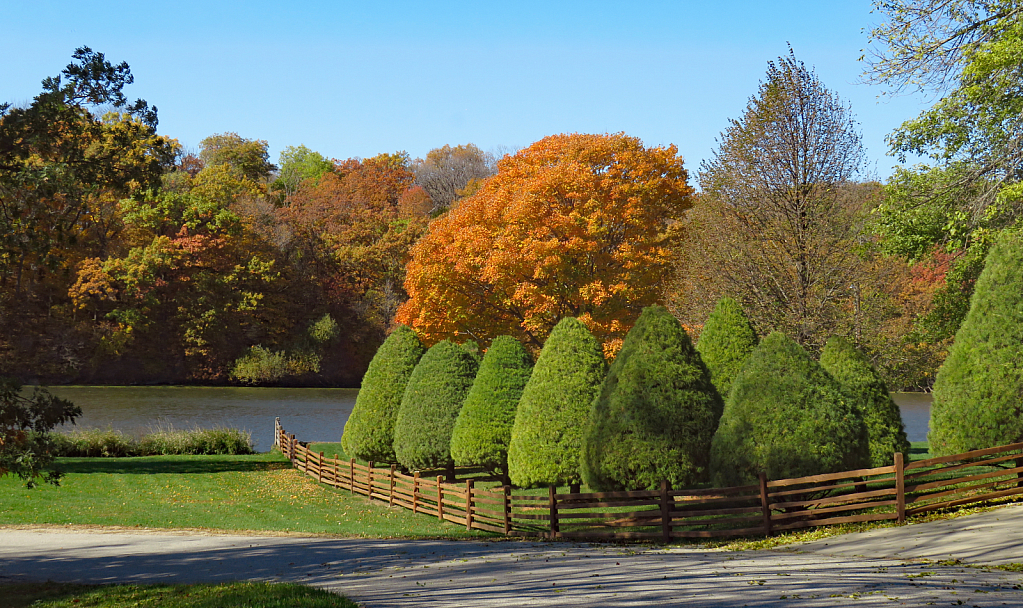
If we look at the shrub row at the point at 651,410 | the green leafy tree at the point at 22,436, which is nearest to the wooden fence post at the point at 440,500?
the shrub row at the point at 651,410

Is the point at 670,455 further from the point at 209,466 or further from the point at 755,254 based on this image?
the point at 209,466

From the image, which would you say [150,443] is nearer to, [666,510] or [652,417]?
[652,417]

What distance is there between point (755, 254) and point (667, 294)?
246 inches

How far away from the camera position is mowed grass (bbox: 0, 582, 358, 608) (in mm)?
8781

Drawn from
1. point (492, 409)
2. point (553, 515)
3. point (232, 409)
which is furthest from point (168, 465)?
point (553, 515)

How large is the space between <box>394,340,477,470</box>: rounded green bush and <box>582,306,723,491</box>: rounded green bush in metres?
6.17

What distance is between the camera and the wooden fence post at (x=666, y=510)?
49.3 feet

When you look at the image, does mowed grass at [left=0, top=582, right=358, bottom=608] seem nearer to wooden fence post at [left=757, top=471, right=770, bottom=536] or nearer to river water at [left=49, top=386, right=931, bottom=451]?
wooden fence post at [left=757, top=471, right=770, bottom=536]

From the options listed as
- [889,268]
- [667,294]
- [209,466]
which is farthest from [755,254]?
[209,466]

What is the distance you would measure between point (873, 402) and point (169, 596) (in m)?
15.3

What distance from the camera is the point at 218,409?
4534 cm

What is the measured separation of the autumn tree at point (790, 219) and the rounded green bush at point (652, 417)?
776cm

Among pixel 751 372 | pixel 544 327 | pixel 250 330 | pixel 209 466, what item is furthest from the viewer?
pixel 250 330

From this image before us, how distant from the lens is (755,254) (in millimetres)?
24281
